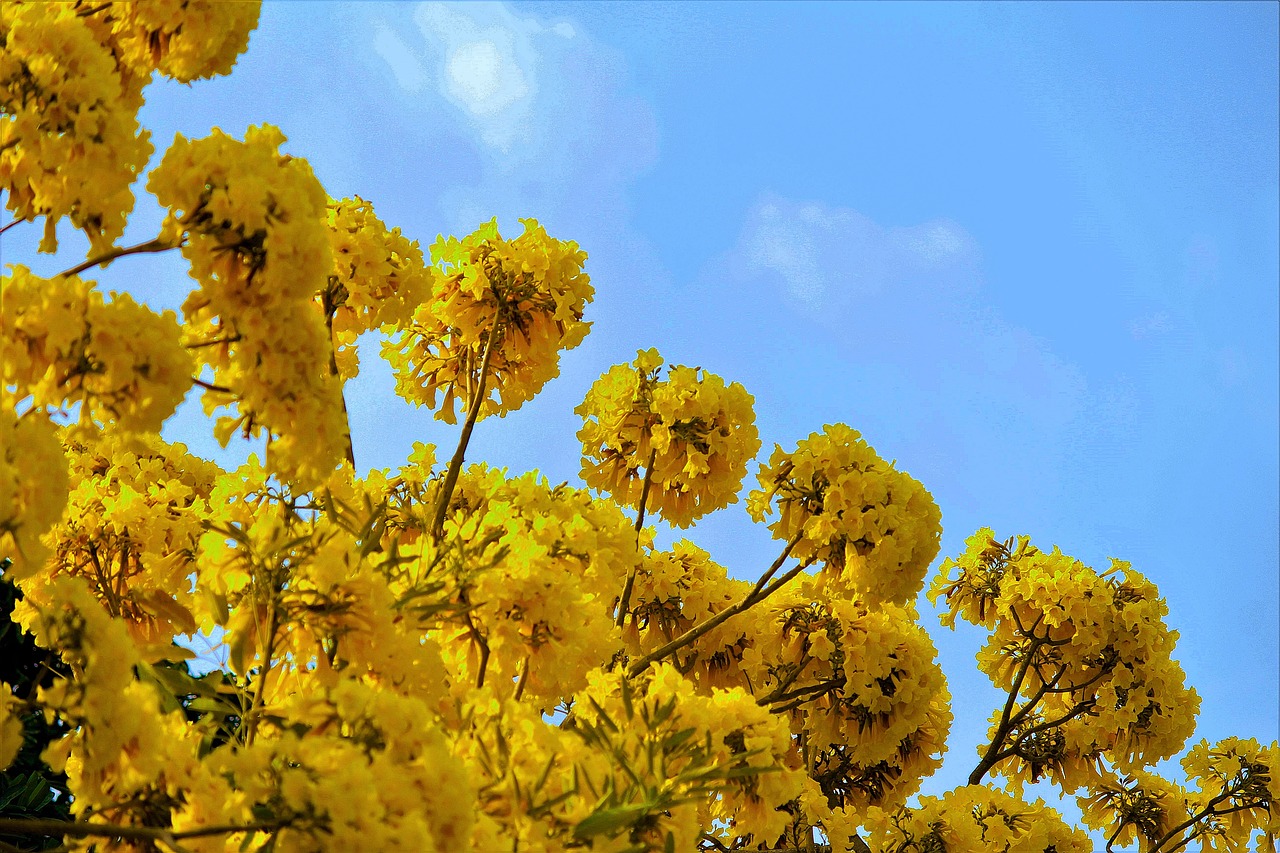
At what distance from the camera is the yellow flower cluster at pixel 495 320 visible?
6.89 meters

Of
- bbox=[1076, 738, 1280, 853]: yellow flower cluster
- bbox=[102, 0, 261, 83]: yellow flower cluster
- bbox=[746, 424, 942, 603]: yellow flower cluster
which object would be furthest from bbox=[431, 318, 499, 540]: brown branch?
bbox=[1076, 738, 1280, 853]: yellow flower cluster

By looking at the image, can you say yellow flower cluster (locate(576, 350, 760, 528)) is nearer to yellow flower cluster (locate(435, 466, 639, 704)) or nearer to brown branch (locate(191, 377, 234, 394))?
yellow flower cluster (locate(435, 466, 639, 704))

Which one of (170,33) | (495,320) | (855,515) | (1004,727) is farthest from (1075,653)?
(170,33)

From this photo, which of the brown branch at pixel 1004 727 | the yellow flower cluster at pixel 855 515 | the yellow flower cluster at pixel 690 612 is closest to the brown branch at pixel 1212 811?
the brown branch at pixel 1004 727

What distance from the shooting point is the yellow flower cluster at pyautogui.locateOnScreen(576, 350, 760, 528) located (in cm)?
659

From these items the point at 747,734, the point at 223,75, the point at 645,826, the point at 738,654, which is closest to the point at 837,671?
the point at 738,654

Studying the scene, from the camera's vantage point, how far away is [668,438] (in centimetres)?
657

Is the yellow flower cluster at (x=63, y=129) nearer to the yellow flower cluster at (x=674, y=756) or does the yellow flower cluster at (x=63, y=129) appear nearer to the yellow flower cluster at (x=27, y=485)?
the yellow flower cluster at (x=27, y=485)

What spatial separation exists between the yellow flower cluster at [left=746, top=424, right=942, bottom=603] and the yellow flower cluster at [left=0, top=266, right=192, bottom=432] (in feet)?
10.7

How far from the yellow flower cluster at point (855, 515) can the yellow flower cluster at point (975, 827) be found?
2.14 meters

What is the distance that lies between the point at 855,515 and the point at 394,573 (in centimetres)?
246

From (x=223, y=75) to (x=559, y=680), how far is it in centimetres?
281

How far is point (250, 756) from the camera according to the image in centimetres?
318

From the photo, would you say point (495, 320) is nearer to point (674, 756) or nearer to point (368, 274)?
point (368, 274)
